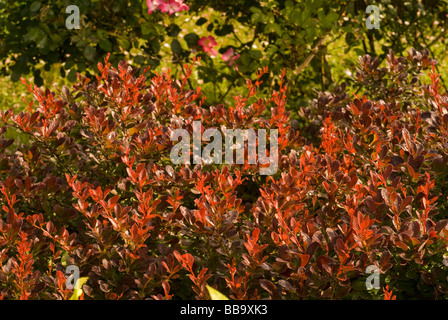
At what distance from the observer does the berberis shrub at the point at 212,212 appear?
5.35 ft

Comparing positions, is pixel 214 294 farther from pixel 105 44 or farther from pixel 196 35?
pixel 196 35

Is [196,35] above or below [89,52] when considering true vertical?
above

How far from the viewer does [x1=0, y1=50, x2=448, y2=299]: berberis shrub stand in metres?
1.63

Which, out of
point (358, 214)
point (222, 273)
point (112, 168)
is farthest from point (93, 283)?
point (358, 214)

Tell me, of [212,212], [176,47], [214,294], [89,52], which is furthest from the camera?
[176,47]

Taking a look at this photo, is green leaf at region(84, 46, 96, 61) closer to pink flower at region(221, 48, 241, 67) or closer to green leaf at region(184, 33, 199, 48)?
green leaf at region(184, 33, 199, 48)

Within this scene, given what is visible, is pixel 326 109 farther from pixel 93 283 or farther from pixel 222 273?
pixel 93 283

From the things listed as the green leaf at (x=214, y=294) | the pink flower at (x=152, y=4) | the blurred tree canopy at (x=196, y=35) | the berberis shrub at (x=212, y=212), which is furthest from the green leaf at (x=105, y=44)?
the green leaf at (x=214, y=294)

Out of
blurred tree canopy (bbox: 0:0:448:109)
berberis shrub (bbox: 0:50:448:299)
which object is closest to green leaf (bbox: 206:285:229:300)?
berberis shrub (bbox: 0:50:448:299)

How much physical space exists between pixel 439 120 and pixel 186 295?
4.11 feet

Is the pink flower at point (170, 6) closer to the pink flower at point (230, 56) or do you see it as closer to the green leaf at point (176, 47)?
the green leaf at point (176, 47)

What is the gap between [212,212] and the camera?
1743 millimetres

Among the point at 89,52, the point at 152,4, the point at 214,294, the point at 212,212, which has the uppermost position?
the point at 152,4


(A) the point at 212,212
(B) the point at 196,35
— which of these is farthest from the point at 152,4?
(A) the point at 212,212
